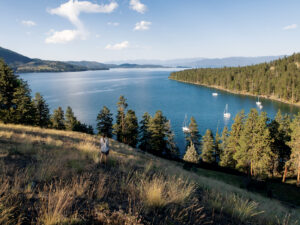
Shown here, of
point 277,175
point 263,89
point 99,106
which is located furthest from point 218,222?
point 263,89

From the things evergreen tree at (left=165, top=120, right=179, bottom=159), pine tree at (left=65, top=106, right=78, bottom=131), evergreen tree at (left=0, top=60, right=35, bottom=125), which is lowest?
evergreen tree at (left=165, top=120, right=179, bottom=159)

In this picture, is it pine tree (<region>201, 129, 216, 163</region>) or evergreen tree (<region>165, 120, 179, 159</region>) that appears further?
evergreen tree (<region>165, 120, 179, 159</region>)

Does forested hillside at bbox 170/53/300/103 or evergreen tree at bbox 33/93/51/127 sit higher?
forested hillside at bbox 170/53/300/103

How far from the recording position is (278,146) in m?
28.8

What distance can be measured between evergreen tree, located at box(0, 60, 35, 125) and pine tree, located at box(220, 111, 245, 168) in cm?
3711

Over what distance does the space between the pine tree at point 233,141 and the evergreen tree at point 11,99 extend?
122 ft

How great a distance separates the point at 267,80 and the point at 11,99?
138331 millimetres

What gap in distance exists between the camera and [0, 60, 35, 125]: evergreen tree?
2598cm

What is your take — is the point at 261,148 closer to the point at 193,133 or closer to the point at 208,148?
the point at 208,148

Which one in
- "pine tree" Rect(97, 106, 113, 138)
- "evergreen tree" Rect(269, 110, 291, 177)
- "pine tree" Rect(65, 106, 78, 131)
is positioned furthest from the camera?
"pine tree" Rect(97, 106, 113, 138)

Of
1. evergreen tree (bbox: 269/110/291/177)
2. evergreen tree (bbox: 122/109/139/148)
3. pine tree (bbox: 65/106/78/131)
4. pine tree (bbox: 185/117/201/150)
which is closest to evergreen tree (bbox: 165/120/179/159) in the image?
pine tree (bbox: 185/117/201/150)

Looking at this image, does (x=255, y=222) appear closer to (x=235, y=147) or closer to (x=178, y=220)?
(x=178, y=220)

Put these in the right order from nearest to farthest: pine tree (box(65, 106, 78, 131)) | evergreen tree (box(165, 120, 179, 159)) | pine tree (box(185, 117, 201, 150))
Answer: evergreen tree (box(165, 120, 179, 159)) → pine tree (box(65, 106, 78, 131)) → pine tree (box(185, 117, 201, 150))

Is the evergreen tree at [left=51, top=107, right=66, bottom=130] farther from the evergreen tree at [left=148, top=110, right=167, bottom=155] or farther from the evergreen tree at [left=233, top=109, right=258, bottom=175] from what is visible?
the evergreen tree at [left=233, top=109, right=258, bottom=175]
